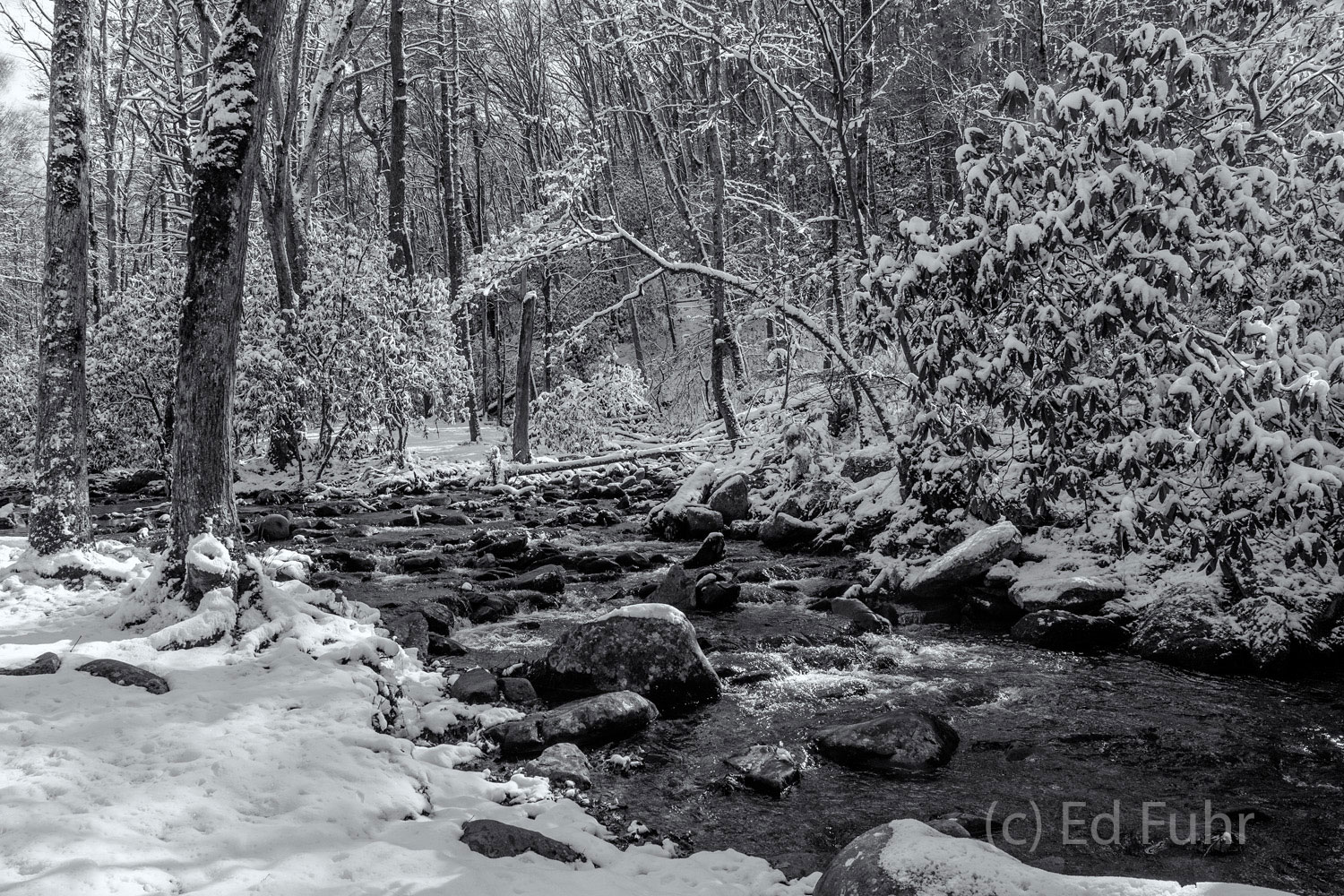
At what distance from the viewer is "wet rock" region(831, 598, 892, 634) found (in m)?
6.88

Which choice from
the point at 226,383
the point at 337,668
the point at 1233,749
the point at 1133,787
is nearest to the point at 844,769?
the point at 1133,787

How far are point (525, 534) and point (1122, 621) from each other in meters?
6.69

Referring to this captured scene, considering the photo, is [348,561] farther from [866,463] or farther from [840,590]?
[866,463]

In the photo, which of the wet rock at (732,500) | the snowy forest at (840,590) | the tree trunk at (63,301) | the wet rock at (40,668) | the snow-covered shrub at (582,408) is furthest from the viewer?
the snow-covered shrub at (582,408)

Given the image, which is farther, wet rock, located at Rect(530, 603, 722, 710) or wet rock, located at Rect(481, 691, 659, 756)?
wet rock, located at Rect(530, 603, 722, 710)

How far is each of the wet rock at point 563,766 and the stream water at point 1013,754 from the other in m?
0.10

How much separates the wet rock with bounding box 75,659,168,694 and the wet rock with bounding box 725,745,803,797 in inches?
115

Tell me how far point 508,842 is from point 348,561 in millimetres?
6574

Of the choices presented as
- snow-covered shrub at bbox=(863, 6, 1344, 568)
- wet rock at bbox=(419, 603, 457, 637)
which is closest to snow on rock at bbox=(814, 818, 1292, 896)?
snow-covered shrub at bbox=(863, 6, 1344, 568)

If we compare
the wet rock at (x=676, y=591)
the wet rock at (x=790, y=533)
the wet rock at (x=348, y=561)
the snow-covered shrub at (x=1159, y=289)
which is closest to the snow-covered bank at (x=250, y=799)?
the wet rock at (x=676, y=591)

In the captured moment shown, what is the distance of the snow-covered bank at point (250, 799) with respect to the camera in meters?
2.86

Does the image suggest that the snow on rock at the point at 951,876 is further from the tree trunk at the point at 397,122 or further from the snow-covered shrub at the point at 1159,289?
the tree trunk at the point at 397,122

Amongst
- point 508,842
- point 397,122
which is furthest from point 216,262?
point 397,122

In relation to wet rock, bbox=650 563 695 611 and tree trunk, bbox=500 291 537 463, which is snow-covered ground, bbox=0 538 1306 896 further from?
tree trunk, bbox=500 291 537 463
